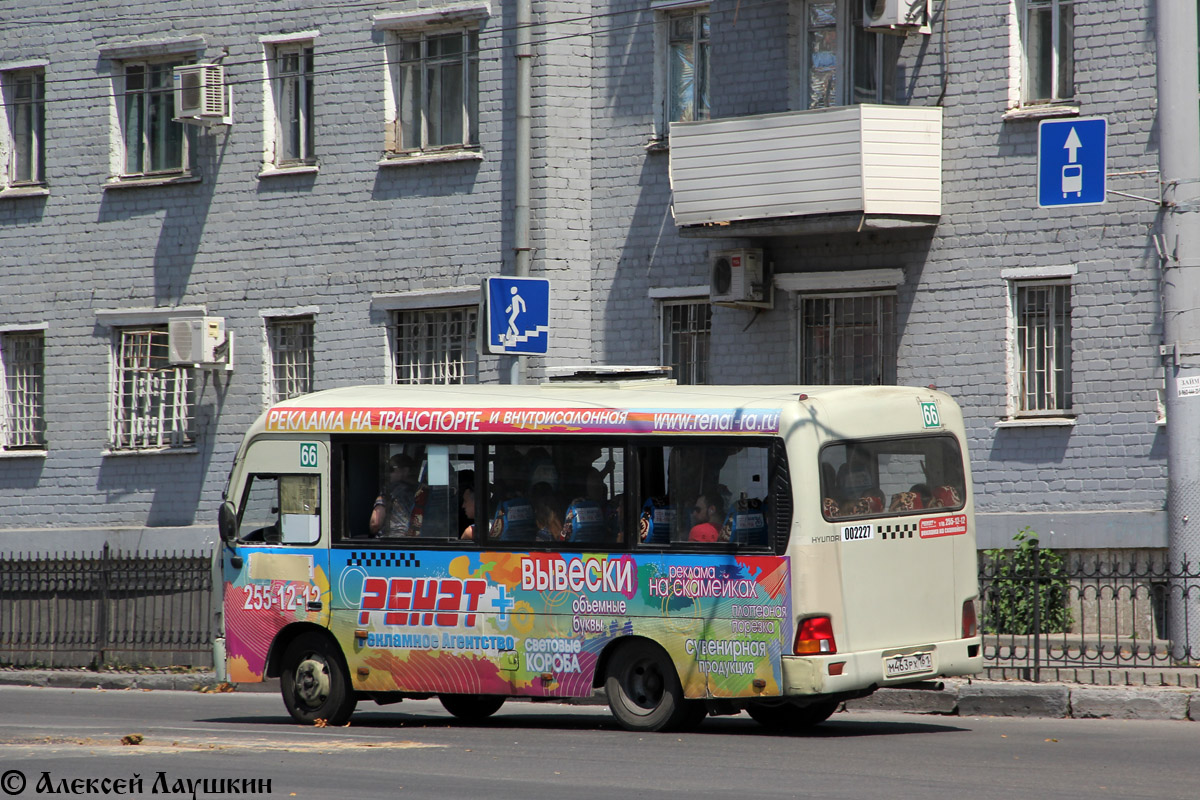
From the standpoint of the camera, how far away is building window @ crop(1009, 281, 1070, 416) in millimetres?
18828

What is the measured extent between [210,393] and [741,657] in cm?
1310

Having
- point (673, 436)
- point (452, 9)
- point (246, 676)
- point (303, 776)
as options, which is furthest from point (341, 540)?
point (452, 9)

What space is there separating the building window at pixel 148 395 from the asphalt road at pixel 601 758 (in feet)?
30.9

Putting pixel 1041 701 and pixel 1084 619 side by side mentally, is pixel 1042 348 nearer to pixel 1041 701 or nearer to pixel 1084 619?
pixel 1084 619

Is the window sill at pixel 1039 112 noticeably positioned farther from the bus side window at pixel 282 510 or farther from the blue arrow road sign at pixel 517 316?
the bus side window at pixel 282 510

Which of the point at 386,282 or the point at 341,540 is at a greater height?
the point at 386,282

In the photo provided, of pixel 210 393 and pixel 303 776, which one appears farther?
pixel 210 393

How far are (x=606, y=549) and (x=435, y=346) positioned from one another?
385 inches

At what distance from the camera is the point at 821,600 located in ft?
40.9

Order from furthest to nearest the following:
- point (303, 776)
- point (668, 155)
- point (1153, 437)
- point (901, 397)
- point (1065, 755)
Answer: point (668, 155), point (1153, 437), point (901, 397), point (1065, 755), point (303, 776)

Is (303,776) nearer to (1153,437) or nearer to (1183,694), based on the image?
(1183,694)

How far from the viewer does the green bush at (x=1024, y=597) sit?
1555cm

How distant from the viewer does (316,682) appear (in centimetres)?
1424

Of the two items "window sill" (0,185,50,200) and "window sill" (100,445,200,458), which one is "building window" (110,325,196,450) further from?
"window sill" (0,185,50,200)
